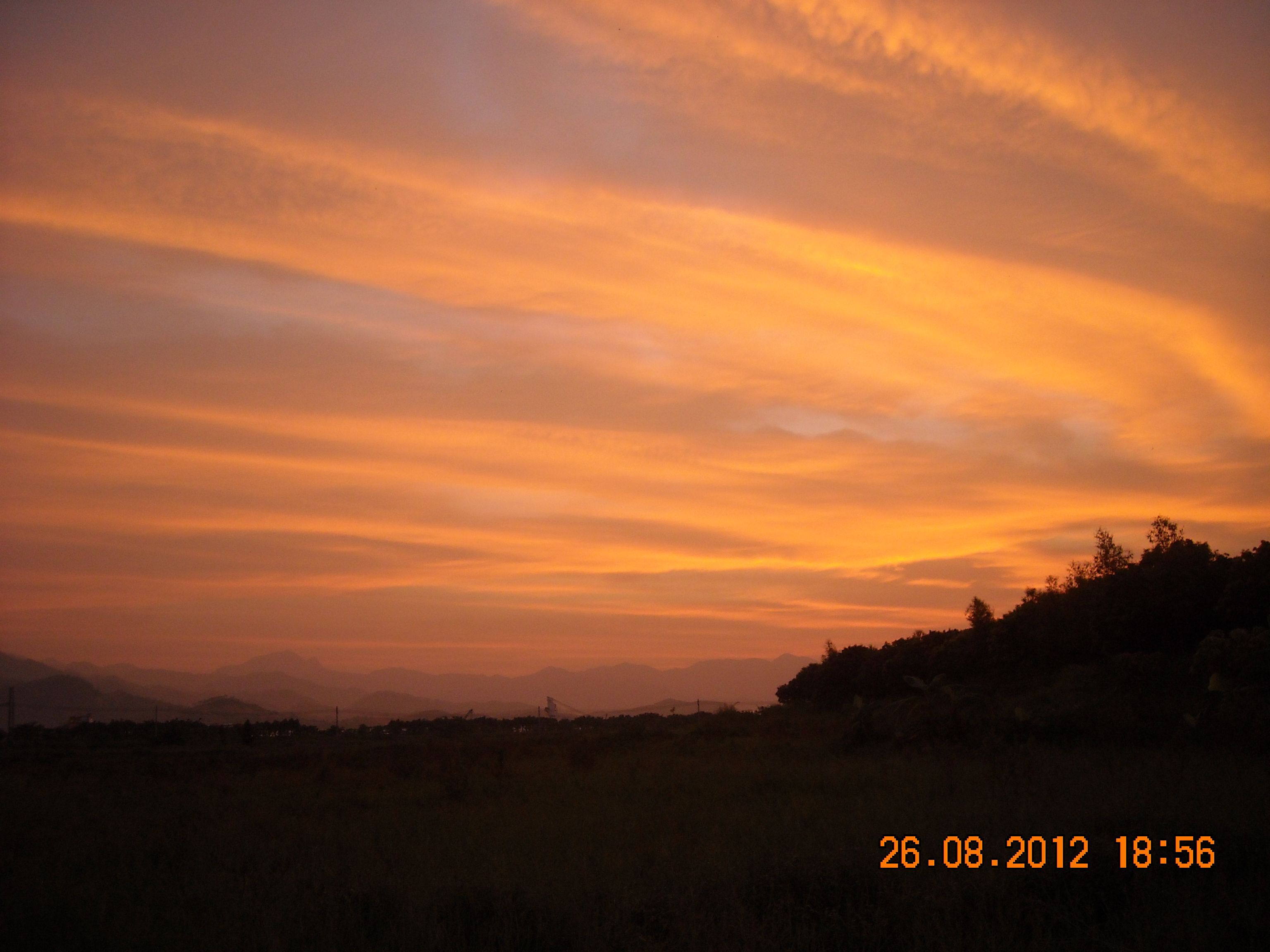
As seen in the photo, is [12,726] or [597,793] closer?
[597,793]

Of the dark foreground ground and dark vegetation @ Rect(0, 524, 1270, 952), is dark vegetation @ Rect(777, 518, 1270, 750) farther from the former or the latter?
the dark foreground ground

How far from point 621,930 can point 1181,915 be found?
465 cm

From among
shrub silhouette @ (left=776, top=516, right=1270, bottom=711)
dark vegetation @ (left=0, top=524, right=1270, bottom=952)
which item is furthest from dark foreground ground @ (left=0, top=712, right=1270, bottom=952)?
shrub silhouette @ (left=776, top=516, right=1270, bottom=711)

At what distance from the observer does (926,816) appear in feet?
34.2

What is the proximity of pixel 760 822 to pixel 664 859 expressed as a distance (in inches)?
93.4

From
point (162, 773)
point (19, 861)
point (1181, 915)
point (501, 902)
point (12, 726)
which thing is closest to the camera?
point (1181, 915)

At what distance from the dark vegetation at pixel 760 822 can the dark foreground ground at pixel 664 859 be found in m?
0.05

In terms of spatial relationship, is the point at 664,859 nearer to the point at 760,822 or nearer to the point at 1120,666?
the point at 760,822

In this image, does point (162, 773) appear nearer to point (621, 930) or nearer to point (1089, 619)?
point (621, 930)

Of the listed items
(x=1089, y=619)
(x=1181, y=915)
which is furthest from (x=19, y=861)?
(x=1089, y=619)

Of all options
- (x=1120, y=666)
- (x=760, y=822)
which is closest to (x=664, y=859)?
(x=760, y=822)

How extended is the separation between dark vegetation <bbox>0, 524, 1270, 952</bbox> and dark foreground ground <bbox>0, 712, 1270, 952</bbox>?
5cm

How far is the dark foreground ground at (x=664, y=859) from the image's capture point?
23.5 ft

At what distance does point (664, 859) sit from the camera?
9.65 meters
